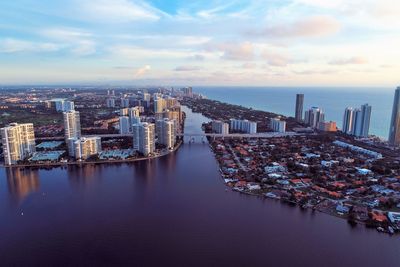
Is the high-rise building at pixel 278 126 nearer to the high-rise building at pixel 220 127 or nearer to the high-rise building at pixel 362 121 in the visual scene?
the high-rise building at pixel 220 127

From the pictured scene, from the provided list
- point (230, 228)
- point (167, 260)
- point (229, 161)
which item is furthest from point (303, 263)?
point (229, 161)

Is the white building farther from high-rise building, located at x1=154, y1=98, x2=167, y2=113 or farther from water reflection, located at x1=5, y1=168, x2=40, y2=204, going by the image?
water reflection, located at x1=5, y1=168, x2=40, y2=204

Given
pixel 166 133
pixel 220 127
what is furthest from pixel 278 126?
pixel 166 133

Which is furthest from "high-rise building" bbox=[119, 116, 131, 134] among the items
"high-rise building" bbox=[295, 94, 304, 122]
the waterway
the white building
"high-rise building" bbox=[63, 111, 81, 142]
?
"high-rise building" bbox=[295, 94, 304, 122]

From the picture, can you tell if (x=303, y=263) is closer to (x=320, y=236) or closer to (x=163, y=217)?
(x=320, y=236)

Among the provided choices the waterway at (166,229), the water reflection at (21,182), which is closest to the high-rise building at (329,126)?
the waterway at (166,229)

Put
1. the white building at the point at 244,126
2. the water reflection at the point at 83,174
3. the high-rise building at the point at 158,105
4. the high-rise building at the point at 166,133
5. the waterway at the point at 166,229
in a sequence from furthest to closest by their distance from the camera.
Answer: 1. the high-rise building at the point at 158,105
2. the white building at the point at 244,126
3. the high-rise building at the point at 166,133
4. the water reflection at the point at 83,174
5. the waterway at the point at 166,229

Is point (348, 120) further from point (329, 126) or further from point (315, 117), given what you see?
point (315, 117)
